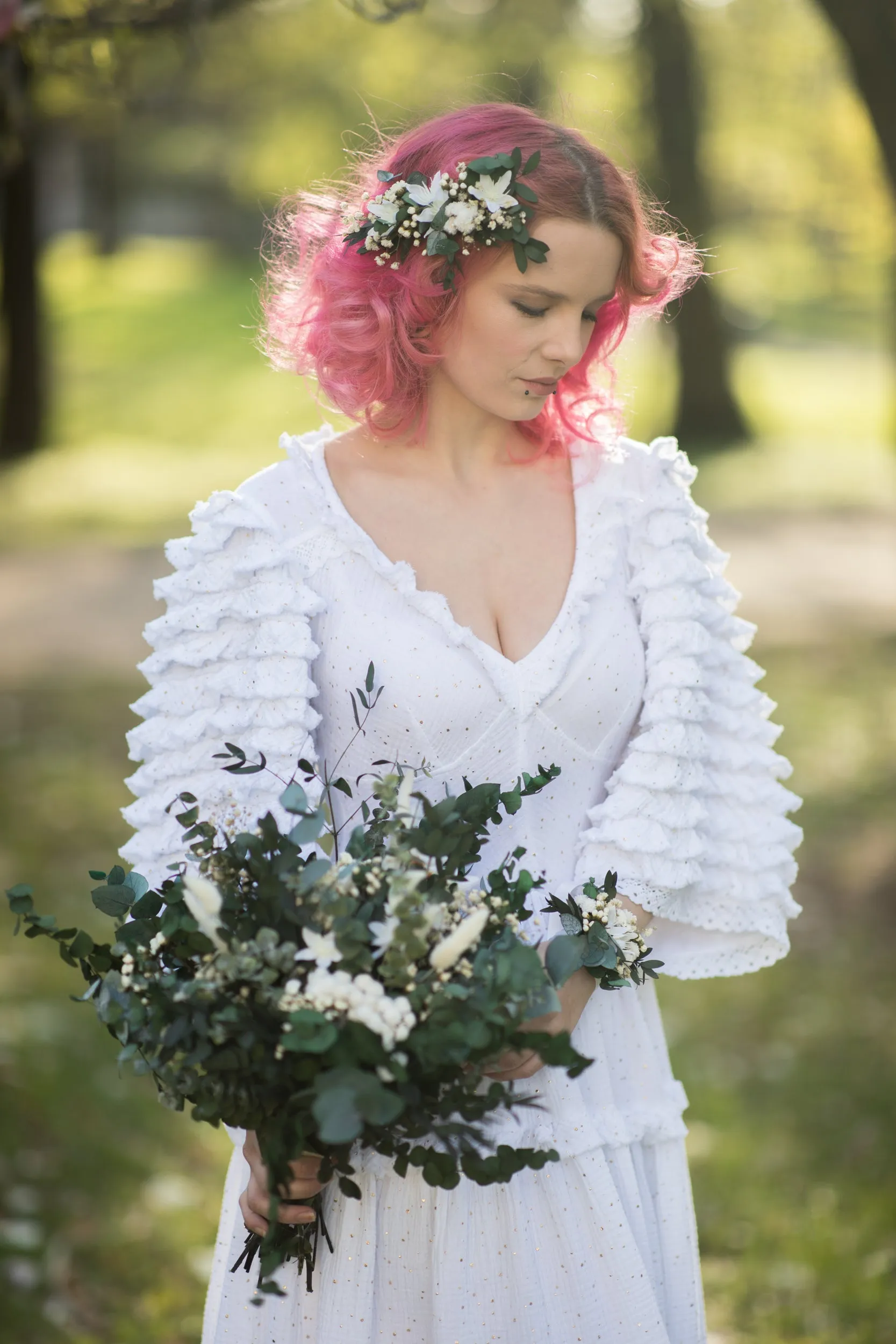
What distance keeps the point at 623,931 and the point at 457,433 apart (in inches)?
30.9

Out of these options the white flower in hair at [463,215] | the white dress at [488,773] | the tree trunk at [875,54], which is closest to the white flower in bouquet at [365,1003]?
the white dress at [488,773]

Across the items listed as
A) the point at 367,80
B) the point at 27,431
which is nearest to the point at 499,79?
the point at 367,80

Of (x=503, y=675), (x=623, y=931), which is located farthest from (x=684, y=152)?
(x=623, y=931)

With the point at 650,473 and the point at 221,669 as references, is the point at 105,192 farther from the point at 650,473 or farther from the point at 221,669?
the point at 221,669

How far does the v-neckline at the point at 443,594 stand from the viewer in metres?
1.89

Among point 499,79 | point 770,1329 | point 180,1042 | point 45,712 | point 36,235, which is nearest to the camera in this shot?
point 180,1042

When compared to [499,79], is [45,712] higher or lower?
lower

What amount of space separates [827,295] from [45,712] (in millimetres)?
28152

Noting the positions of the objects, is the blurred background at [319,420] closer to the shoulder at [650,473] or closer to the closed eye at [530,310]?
the shoulder at [650,473]

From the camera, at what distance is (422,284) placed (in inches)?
76.4

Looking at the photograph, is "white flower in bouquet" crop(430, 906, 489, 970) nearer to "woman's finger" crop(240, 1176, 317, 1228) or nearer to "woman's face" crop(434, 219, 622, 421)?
"woman's finger" crop(240, 1176, 317, 1228)

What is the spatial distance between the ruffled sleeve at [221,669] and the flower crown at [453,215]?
1.33 ft

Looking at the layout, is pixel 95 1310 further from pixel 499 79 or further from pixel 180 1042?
pixel 499 79

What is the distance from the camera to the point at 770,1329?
3023 millimetres
